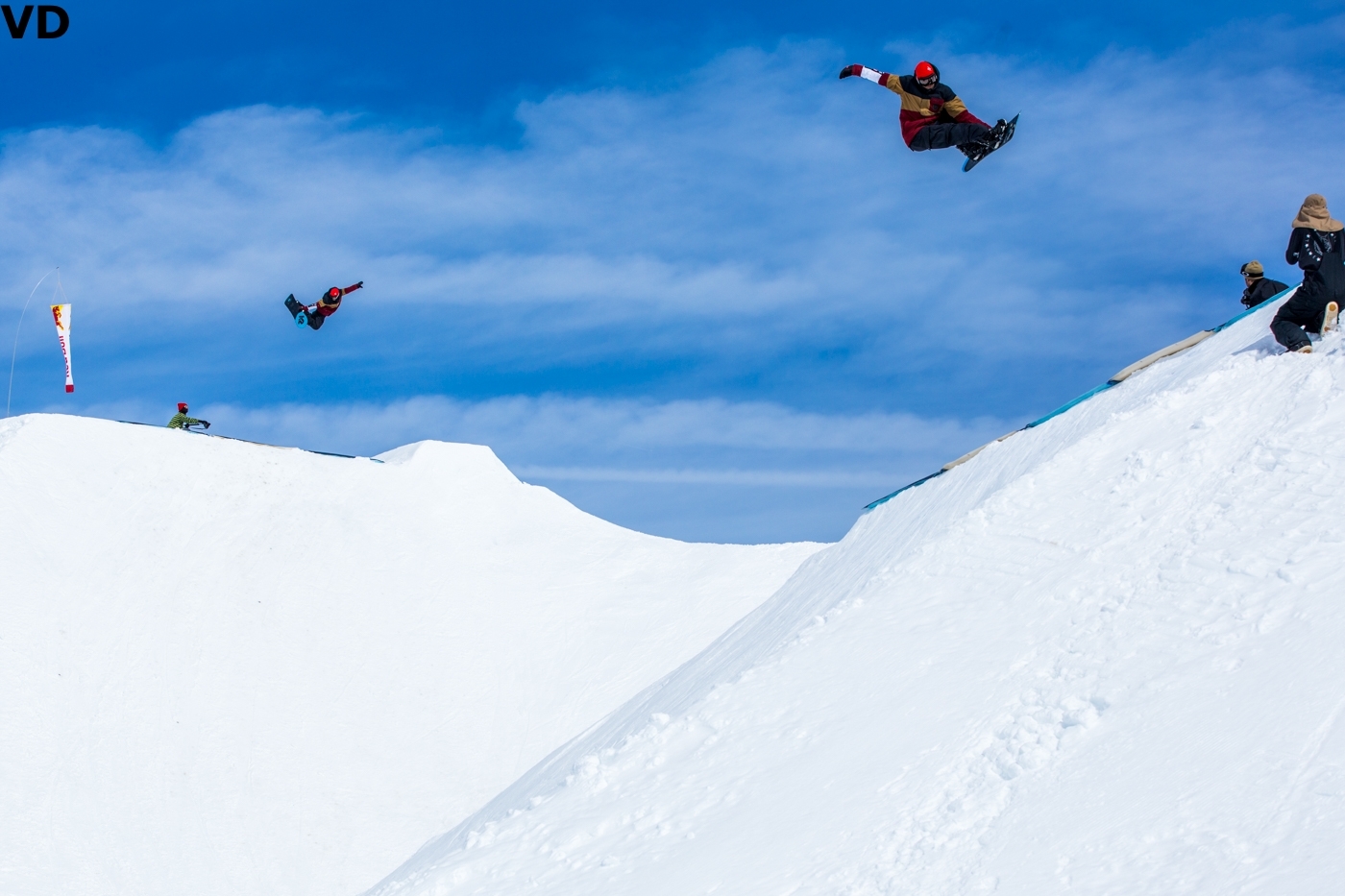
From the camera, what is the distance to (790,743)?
28.2 feet

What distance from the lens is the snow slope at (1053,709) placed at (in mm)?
6508

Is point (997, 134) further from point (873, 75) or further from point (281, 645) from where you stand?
point (281, 645)

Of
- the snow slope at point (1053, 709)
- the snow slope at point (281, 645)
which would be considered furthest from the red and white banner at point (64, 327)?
the snow slope at point (1053, 709)

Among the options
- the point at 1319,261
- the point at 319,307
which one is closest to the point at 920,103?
the point at 1319,261

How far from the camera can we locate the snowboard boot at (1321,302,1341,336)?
410 inches

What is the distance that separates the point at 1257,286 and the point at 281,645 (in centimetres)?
1649

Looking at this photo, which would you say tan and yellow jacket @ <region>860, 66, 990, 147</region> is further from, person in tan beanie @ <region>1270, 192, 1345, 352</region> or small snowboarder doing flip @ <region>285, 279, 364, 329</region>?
small snowboarder doing flip @ <region>285, 279, 364, 329</region>

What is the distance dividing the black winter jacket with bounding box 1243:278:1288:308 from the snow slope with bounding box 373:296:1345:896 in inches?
57.5

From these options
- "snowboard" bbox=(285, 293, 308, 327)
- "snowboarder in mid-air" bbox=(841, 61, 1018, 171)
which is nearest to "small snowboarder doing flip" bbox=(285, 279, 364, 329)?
"snowboard" bbox=(285, 293, 308, 327)

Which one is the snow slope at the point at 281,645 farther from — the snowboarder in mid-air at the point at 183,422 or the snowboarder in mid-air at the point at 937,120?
the snowboarder in mid-air at the point at 937,120

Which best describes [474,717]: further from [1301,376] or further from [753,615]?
[1301,376]

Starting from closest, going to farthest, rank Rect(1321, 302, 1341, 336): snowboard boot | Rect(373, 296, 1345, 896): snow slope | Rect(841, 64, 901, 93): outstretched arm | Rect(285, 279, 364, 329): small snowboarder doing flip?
1. Rect(373, 296, 1345, 896): snow slope
2. Rect(1321, 302, 1341, 336): snowboard boot
3. Rect(841, 64, 901, 93): outstretched arm
4. Rect(285, 279, 364, 329): small snowboarder doing flip

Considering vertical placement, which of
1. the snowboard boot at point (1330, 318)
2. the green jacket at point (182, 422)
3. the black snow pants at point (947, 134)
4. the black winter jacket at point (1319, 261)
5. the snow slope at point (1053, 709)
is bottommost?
the snow slope at point (1053, 709)

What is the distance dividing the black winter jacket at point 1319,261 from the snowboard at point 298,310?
17934 mm
